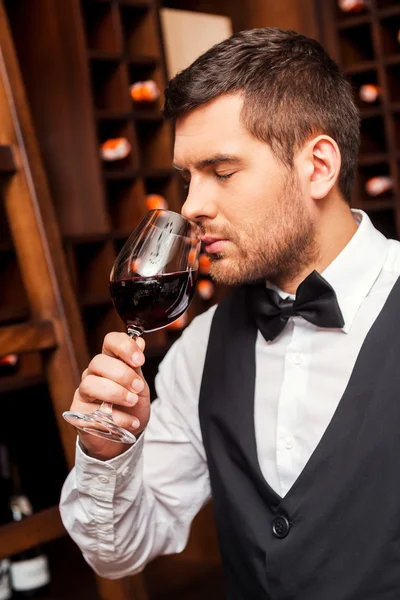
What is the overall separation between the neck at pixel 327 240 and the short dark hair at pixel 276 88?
7 centimetres

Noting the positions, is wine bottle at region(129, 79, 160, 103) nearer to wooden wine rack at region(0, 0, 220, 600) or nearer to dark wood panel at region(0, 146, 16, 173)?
wooden wine rack at region(0, 0, 220, 600)

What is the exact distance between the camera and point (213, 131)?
1496 millimetres

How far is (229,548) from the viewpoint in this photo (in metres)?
1.59

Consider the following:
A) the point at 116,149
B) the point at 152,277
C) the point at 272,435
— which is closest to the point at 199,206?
the point at 152,277

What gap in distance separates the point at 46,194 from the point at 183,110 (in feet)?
1.19

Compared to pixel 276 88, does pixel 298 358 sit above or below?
below

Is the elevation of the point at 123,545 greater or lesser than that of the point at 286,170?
lesser

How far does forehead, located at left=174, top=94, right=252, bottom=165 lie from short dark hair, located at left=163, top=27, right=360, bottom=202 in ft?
0.05

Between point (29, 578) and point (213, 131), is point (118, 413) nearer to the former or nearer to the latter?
point (213, 131)

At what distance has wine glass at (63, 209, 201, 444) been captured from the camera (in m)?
1.29

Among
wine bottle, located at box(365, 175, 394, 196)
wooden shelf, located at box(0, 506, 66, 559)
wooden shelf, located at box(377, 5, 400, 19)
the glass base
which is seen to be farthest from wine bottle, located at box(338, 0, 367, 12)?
the glass base

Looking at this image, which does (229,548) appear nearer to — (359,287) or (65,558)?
(359,287)

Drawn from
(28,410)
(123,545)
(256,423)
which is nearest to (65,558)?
(28,410)

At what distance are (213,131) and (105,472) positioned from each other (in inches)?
26.2
